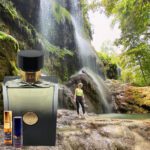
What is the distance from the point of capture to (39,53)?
2.72m

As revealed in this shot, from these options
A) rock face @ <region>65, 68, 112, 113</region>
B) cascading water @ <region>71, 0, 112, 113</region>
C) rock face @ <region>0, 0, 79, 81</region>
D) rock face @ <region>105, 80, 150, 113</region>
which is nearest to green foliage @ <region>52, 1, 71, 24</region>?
rock face @ <region>0, 0, 79, 81</region>

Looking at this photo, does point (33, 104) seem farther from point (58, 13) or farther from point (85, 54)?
point (85, 54)

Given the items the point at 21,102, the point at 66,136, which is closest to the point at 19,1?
the point at 66,136

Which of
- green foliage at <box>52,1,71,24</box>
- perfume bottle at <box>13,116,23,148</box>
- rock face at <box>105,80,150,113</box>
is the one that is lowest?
rock face at <box>105,80,150,113</box>

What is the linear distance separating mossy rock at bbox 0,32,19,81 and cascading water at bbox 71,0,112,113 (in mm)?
7050

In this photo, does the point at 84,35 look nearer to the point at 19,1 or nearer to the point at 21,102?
the point at 19,1

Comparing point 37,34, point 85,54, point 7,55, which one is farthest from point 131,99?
point 7,55

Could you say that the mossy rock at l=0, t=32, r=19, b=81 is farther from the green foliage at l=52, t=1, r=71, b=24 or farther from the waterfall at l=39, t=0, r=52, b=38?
the green foliage at l=52, t=1, r=71, b=24

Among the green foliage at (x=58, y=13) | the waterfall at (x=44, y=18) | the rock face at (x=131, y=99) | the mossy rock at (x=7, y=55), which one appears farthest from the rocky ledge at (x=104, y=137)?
the green foliage at (x=58, y=13)

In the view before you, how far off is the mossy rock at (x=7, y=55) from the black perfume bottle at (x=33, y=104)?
2.88 metres

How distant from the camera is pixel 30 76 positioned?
2.82 metres

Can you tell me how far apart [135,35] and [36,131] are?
1485 cm

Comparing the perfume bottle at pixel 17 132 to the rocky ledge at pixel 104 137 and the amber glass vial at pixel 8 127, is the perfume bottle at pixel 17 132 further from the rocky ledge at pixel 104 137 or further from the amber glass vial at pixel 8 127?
the rocky ledge at pixel 104 137

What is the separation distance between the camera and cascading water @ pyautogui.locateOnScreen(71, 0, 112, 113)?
13.5m
